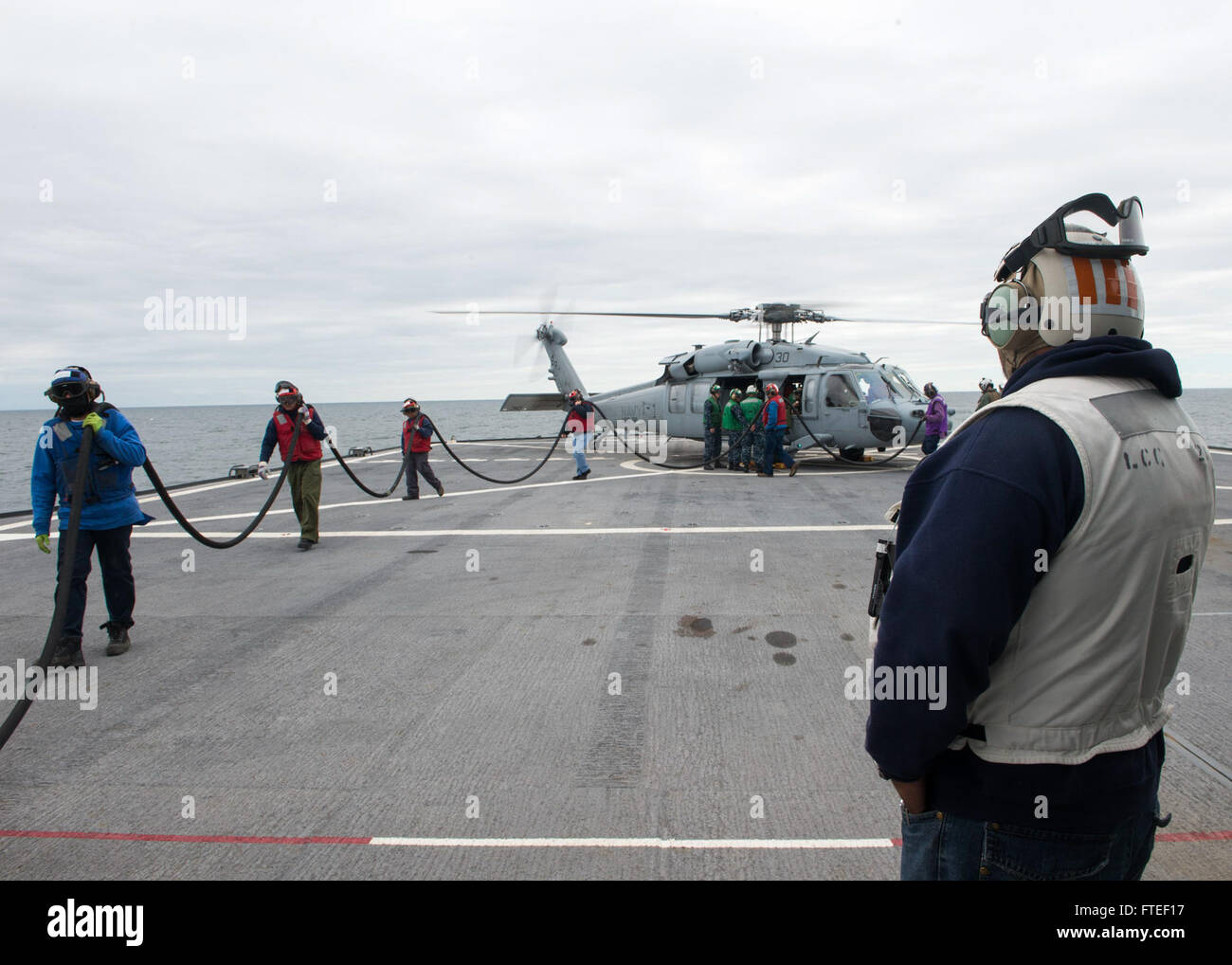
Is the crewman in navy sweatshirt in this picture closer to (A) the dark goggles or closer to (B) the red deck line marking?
(B) the red deck line marking

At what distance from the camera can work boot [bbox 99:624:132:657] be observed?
4949 millimetres

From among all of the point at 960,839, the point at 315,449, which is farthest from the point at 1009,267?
the point at 315,449

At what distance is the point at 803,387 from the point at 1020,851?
14.9m

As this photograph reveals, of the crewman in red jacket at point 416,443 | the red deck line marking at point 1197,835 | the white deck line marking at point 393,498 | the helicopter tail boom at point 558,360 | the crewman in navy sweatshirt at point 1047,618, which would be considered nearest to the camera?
the crewman in navy sweatshirt at point 1047,618

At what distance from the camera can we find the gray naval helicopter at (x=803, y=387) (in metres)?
15.0

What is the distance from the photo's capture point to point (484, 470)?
15.8 m

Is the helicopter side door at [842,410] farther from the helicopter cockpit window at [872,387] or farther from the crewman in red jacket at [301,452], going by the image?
the crewman in red jacket at [301,452]

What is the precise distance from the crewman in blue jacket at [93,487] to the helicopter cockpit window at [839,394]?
42.4ft

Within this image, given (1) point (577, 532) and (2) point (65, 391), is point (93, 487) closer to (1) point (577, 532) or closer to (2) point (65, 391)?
(2) point (65, 391)

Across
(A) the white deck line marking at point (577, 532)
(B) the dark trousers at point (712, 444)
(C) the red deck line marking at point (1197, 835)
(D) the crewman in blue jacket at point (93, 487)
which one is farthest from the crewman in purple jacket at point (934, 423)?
(D) the crewman in blue jacket at point (93, 487)

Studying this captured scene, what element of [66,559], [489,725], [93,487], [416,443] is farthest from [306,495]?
[489,725]

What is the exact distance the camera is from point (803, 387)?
15.7 metres

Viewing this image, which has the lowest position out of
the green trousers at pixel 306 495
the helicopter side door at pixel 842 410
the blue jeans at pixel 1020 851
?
the blue jeans at pixel 1020 851

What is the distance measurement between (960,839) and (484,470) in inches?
583
